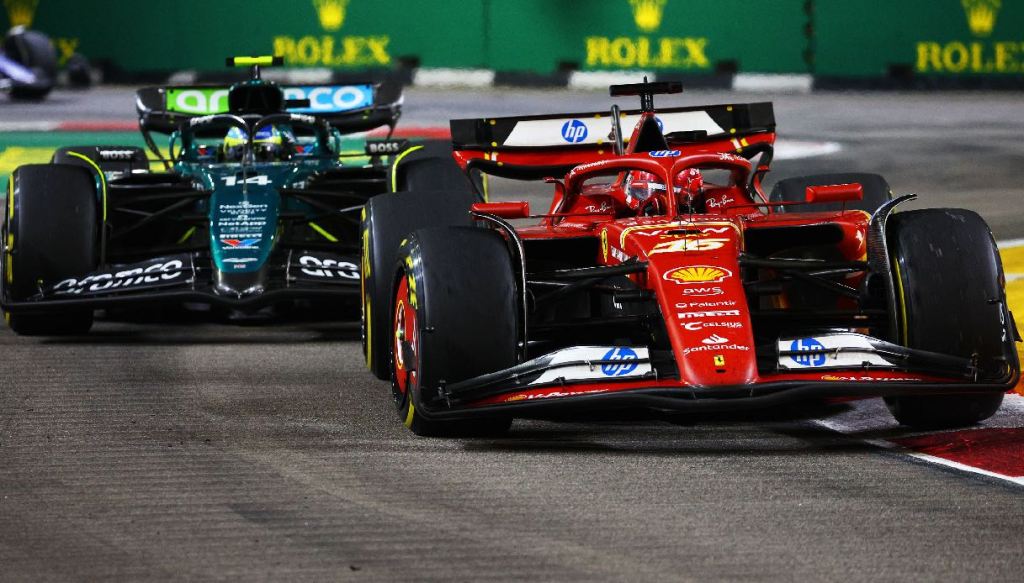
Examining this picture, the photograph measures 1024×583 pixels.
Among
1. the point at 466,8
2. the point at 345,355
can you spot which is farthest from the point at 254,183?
the point at 466,8

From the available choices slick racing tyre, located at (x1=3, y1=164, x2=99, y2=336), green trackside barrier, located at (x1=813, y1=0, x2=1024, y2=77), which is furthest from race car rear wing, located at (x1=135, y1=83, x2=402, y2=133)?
green trackside barrier, located at (x1=813, y1=0, x2=1024, y2=77)

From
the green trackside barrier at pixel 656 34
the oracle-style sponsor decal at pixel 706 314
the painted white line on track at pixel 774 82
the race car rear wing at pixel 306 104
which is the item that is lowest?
the painted white line on track at pixel 774 82

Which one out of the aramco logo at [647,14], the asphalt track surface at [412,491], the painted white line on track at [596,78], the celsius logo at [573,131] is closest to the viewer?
the asphalt track surface at [412,491]

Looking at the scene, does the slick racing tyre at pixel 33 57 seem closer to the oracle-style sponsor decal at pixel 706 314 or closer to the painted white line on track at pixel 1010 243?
the painted white line on track at pixel 1010 243

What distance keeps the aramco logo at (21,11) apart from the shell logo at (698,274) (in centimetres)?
2615

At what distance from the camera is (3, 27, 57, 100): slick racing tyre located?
2806cm

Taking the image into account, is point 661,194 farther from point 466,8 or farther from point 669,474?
point 466,8

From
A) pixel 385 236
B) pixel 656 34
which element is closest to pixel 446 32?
pixel 656 34

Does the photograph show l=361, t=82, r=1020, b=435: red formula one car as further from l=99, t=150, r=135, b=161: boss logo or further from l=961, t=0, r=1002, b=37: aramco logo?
l=961, t=0, r=1002, b=37: aramco logo

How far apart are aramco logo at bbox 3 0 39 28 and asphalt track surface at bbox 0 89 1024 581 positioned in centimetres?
2312

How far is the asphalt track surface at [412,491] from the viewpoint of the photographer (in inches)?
215

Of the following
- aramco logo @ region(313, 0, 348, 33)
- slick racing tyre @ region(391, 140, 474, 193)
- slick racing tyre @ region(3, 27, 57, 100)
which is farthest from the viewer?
aramco logo @ region(313, 0, 348, 33)

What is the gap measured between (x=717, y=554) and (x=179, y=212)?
646 centimetres

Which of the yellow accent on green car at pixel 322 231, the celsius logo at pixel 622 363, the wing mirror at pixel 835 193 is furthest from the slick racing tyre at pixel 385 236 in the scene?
the yellow accent on green car at pixel 322 231
